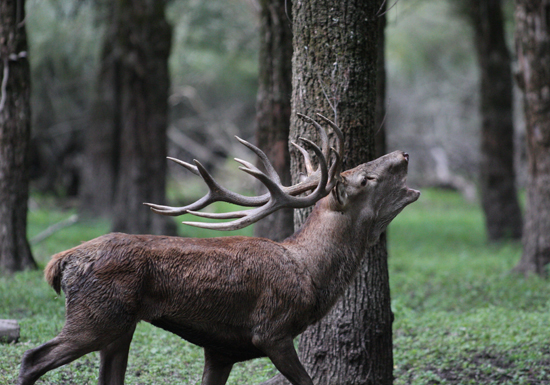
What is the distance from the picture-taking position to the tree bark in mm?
14156

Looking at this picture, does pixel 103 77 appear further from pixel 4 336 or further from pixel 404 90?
pixel 404 90

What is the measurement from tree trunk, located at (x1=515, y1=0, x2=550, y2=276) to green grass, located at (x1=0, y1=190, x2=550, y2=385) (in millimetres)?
598

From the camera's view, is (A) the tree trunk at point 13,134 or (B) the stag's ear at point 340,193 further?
(A) the tree trunk at point 13,134

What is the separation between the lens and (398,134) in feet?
79.5

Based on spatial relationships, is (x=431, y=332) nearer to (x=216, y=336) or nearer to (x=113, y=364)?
(x=216, y=336)

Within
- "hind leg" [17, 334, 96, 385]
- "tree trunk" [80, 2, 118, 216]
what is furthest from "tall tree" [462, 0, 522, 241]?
"hind leg" [17, 334, 96, 385]

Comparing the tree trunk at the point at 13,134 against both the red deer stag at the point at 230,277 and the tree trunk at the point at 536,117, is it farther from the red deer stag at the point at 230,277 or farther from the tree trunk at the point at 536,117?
the tree trunk at the point at 536,117

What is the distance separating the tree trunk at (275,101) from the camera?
796 centimetres

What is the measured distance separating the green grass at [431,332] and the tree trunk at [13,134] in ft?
1.50

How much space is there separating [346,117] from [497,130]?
10098mm

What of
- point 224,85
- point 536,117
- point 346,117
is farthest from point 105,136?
point 346,117

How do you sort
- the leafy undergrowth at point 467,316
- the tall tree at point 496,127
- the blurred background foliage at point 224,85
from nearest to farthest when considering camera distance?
the leafy undergrowth at point 467,316 → the tall tree at point 496,127 → the blurred background foliage at point 224,85

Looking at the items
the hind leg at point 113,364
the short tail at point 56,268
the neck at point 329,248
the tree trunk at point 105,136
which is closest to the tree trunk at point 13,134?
the hind leg at point 113,364

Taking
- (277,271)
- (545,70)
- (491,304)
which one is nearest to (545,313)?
(491,304)
